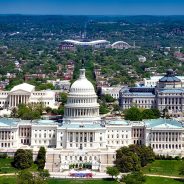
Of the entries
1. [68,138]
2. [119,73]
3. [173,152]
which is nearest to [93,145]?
[68,138]

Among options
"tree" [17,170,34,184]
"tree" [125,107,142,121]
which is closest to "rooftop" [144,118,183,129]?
"tree" [125,107,142,121]

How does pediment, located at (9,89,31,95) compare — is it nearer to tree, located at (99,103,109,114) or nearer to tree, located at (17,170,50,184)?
tree, located at (99,103,109,114)

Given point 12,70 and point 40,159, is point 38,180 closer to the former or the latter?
point 40,159

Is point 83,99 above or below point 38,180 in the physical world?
above

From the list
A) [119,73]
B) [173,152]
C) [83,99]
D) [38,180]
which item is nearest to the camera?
[38,180]

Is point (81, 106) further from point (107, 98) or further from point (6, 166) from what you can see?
point (107, 98)
